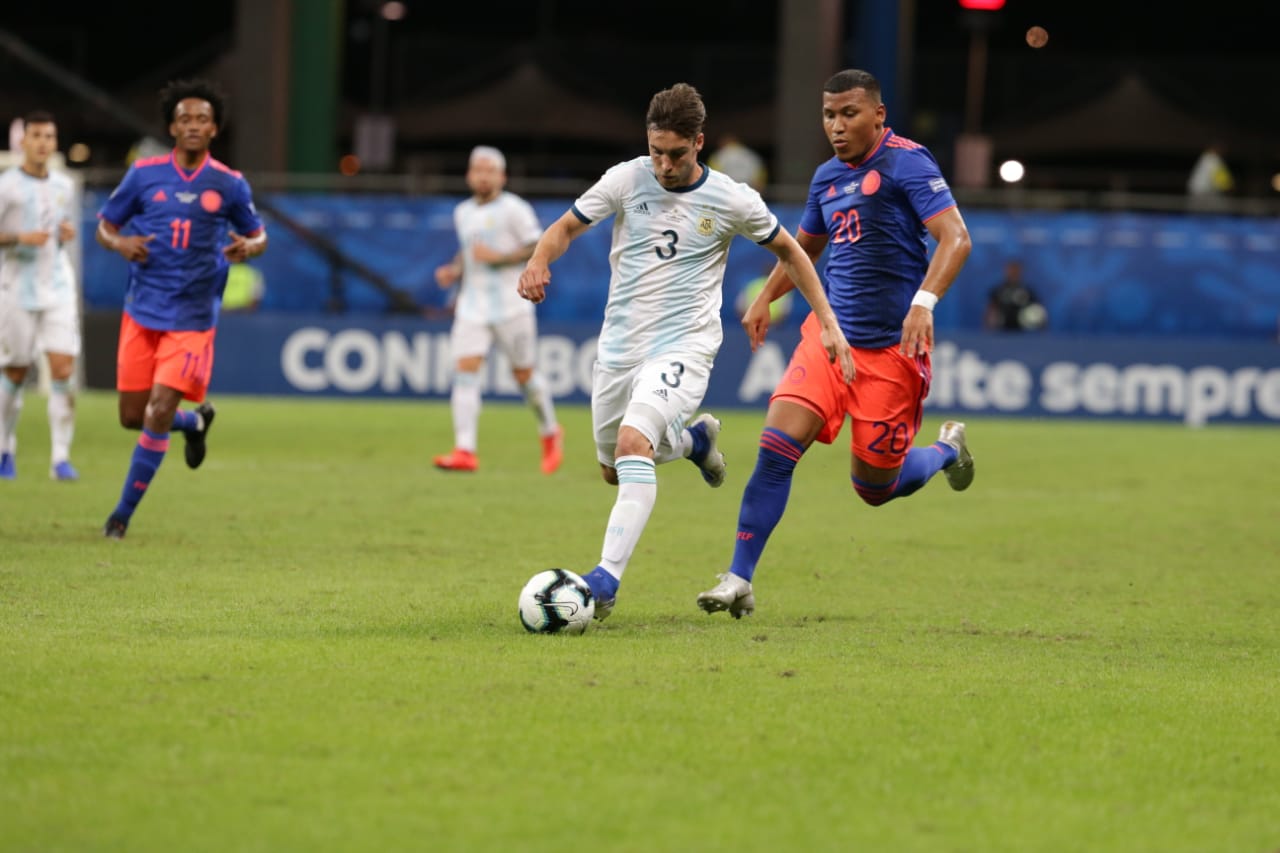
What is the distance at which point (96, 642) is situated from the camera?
6754 millimetres

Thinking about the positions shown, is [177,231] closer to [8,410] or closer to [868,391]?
[8,410]

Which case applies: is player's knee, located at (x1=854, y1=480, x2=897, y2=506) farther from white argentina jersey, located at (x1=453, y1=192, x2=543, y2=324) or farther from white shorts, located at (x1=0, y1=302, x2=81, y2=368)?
white shorts, located at (x1=0, y1=302, x2=81, y2=368)

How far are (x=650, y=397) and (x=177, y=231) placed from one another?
390 centimetres

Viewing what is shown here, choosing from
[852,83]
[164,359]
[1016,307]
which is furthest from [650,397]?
[1016,307]

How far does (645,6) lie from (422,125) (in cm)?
794

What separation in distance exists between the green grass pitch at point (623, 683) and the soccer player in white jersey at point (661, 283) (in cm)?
84

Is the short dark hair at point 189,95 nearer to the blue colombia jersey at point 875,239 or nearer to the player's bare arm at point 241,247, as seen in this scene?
the player's bare arm at point 241,247

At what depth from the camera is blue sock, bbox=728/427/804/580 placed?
7.93 m

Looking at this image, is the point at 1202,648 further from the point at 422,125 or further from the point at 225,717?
the point at 422,125

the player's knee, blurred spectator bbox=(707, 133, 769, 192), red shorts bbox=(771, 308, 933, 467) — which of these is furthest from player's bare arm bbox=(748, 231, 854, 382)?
blurred spectator bbox=(707, 133, 769, 192)

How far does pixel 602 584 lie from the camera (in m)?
7.30

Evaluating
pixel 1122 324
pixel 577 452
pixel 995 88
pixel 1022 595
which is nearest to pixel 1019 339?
pixel 1122 324

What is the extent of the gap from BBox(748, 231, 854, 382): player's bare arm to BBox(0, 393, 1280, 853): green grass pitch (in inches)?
45.4

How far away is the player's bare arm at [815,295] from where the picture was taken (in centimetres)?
757
